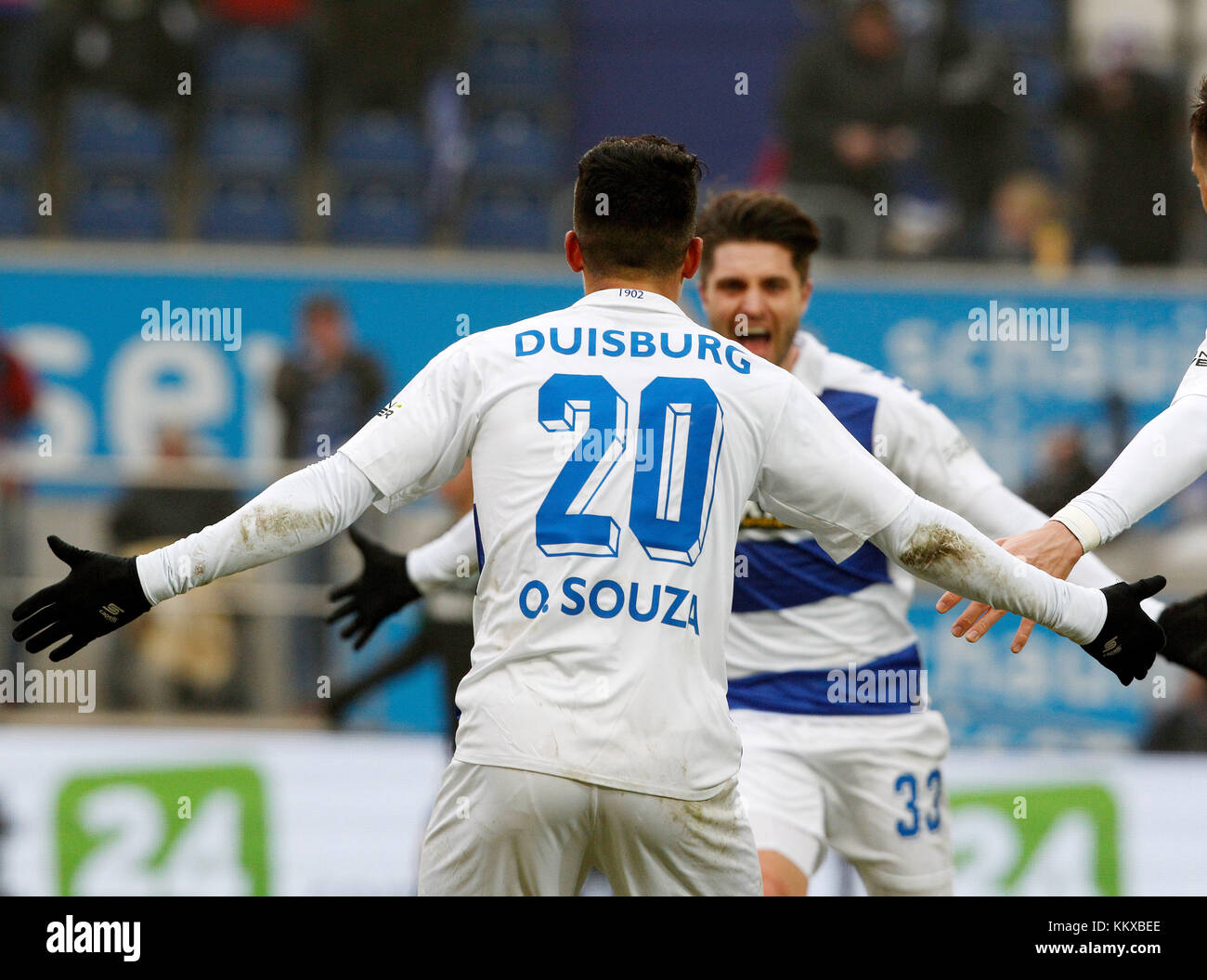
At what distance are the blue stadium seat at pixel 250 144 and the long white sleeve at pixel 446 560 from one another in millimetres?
8727

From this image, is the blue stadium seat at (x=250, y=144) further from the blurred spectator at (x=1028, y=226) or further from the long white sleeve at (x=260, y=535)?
the long white sleeve at (x=260, y=535)

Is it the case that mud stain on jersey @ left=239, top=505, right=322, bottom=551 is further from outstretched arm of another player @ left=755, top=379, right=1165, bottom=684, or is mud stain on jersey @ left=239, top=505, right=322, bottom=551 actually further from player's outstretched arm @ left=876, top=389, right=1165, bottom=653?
player's outstretched arm @ left=876, top=389, right=1165, bottom=653

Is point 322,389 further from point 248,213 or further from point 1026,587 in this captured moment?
point 1026,587

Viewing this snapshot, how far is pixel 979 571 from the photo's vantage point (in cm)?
388

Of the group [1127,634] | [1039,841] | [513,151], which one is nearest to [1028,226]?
[513,151]

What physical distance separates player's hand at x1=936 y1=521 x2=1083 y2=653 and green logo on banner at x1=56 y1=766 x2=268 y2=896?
483cm

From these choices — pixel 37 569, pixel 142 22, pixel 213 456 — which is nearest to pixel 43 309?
pixel 213 456

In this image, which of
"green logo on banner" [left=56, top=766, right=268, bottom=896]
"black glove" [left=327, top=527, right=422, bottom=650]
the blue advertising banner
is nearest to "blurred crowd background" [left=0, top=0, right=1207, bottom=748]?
the blue advertising banner

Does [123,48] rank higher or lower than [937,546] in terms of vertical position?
higher

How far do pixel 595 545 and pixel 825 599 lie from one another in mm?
1868

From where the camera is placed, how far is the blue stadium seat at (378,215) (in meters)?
13.0

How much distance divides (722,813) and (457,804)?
1.95 ft

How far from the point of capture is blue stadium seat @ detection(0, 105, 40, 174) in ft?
42.7
